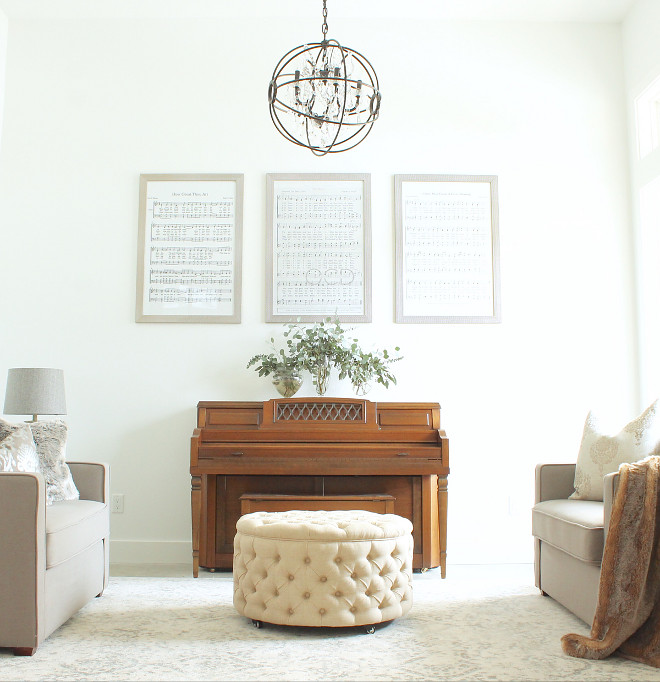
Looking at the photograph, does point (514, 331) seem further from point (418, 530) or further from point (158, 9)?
point (158, 9)

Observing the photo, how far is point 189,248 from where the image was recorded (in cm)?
420

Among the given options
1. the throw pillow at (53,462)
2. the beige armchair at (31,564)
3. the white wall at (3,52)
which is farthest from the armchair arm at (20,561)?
the white wall at (3,52)

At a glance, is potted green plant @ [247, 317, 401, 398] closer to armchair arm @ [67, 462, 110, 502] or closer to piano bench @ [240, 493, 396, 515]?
piano bench @ [240, 493, 396, 515]

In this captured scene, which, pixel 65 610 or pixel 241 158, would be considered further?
pixel 241 158

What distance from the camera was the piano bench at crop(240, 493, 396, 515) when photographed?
3492 millimetres

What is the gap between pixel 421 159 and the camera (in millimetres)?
4262

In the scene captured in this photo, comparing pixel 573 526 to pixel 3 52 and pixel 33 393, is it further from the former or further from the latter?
pixel 3 52

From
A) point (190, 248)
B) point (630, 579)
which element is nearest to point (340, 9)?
point (190, 248)

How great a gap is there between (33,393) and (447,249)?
8.20ft

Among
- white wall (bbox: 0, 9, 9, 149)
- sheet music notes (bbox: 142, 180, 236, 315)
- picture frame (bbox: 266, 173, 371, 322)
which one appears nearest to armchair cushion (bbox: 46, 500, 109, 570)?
sheet music notes (bbox: 142, 180, 236, 315)

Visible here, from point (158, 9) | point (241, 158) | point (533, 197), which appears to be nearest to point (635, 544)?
point (533, 197)

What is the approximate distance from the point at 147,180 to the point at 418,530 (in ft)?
8.62

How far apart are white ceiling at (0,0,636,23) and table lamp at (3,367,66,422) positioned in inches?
91.5

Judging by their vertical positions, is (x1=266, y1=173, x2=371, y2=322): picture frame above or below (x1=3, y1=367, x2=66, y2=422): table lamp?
above
